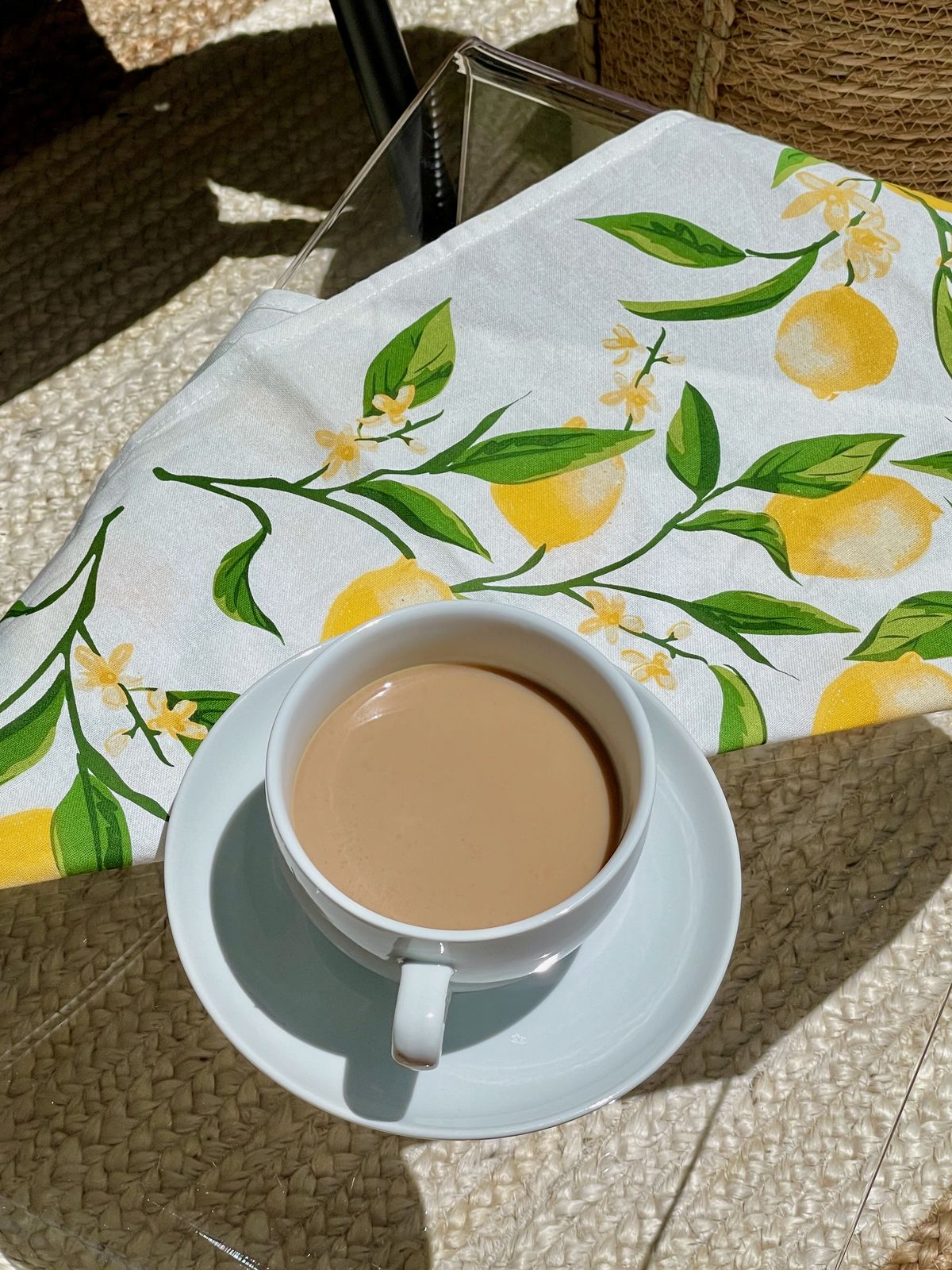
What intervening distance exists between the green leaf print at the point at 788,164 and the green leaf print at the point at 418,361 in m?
0.16

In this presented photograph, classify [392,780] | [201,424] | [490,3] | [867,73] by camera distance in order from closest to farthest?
[392,780]
[201,424]
[867,73]
[490,3]

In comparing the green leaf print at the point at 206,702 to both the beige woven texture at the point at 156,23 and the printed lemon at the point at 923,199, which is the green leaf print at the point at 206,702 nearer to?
the printed lemon at the point at 923,199

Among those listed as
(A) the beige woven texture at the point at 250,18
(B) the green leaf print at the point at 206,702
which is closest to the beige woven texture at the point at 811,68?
(A) the beige woven texture at the point at 250,18

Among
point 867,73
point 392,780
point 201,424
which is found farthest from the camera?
point 867,73

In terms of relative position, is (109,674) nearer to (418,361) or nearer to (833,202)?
(418,361)

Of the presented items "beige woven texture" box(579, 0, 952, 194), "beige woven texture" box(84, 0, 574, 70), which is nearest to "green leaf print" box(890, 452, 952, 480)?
"beige woven texture" box(579, 0, 952, 194)

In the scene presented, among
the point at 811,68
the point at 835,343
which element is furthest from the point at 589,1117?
the point at 811,68

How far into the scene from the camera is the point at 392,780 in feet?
1.23

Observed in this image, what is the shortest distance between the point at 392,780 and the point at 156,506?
0.16 m

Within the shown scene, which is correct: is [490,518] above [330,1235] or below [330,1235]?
above

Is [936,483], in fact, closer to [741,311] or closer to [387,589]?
[741,311]

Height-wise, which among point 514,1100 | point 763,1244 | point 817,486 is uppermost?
point 817,486

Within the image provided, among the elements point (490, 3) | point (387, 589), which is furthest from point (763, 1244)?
point (490, 3)

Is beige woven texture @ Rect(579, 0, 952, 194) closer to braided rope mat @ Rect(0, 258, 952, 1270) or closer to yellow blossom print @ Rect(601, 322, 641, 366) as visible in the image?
yellow blossom print @ Rect(601, 322, 641, 366)
